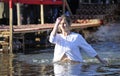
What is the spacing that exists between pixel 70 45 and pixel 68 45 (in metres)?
0.06

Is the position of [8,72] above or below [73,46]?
below

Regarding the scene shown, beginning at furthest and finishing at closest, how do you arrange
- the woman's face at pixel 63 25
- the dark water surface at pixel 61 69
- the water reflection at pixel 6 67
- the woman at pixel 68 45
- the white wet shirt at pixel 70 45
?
the water reflection at pixel 6 67
the dark water surface at pixel 61 69
the white wet shirt at pixel 70 45
the woman at pixel 68 45
the woman's face at pixel 63 25

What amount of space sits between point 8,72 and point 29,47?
9775 mm

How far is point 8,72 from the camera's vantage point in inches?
505

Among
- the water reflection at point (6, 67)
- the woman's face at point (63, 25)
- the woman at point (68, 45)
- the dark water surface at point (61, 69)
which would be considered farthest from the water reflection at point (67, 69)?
the water reflection at point (6, 67)

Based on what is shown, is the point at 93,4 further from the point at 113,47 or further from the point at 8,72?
the point at 8,72

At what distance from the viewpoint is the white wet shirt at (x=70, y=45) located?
11.3 metres

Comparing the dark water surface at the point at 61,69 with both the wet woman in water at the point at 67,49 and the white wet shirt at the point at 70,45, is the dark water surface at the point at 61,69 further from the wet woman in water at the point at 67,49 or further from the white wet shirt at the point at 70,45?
the white wet shirt at the point at 70,45

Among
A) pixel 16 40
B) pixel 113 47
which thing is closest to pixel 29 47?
pixel 16 40

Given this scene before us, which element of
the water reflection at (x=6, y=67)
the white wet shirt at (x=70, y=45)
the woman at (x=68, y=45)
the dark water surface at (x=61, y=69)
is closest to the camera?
the woman at (x=68, y=45)

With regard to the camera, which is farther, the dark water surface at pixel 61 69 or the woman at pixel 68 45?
the dark water surface at pixel 61 69

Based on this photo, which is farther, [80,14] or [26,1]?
[80,14]

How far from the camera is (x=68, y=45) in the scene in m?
11.5

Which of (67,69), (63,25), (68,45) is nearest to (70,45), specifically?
(68,45)
